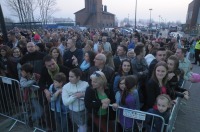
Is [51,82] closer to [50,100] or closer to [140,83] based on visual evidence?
[50,100]

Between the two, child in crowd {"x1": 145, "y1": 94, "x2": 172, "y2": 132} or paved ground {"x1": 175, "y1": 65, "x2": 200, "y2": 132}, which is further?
paved ground {"x1": 175, "y1": 65, "x2": 200, "y2": 132}

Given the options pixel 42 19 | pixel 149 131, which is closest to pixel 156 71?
pixel 149 131

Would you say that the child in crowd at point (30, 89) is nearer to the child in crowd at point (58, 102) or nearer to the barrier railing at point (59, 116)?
the barrier railing at point (59, 116)

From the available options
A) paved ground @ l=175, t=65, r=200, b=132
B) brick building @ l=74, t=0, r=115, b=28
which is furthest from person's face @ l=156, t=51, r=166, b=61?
brick building @ l=74, t=0, r=115, b=28

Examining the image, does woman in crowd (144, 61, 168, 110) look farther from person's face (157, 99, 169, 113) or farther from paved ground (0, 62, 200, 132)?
paved ground (0, 62, 200, 132)

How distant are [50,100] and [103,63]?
1451 millimetres

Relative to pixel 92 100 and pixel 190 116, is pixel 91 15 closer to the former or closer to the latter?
pixel 190 116

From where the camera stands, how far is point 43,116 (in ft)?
15.2

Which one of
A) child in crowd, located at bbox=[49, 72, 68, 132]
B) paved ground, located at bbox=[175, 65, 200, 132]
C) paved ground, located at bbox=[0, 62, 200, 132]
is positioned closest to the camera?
child in crowd, located at bbox=[49, 72, 68, 132]

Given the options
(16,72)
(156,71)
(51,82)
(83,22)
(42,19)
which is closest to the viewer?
(156,71)

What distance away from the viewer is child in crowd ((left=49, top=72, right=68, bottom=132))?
3818 mm

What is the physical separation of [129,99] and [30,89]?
2321mm

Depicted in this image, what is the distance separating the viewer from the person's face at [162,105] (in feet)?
10.5

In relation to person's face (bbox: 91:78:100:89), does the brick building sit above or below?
above
